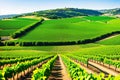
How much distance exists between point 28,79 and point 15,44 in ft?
357

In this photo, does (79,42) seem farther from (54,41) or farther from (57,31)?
(57,31)

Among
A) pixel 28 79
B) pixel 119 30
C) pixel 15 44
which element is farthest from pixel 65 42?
pixel 28 79

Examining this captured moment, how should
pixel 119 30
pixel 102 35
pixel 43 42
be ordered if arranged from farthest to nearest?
pixel 119 30 → pixel 102 35 → pixel 43 42

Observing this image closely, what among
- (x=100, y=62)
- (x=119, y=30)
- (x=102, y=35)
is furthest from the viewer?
(x=119, y=30)

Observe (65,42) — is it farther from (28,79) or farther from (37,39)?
(28,79)

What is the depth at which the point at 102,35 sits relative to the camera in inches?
7047

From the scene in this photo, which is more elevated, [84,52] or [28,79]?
[28,79]

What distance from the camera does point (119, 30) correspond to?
193250 mm

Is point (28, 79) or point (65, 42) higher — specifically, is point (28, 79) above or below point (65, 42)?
above

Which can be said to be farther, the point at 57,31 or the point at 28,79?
the point at 57,31

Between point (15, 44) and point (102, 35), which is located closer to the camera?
point (15, 44)

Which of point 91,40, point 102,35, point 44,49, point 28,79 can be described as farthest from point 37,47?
point 28,79

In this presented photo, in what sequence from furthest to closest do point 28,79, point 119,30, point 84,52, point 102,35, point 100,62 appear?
1. point 119,30
2. point 102,35
3. point 84,52
4. point 100,62
5. point 28,79

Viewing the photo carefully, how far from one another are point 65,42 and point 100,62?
68.7 m
